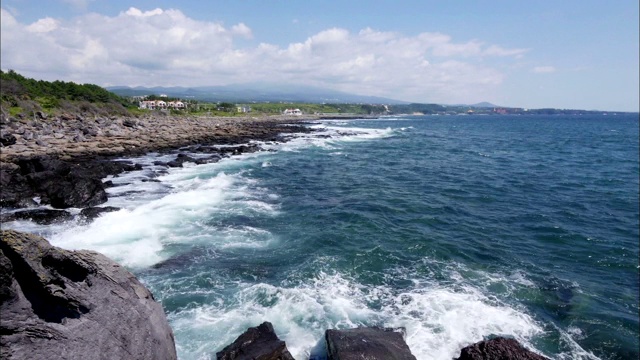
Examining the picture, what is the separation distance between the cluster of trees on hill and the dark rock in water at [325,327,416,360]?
8191 cm

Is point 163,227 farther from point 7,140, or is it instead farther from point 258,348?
point 7,140

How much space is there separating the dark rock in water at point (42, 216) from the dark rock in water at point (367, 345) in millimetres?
18556

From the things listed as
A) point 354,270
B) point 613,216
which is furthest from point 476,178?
point 354,270

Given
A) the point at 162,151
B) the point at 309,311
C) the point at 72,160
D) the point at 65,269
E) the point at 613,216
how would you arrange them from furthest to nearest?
the point at 162,151
the point at 72,160
the point at 613,216
the point at 309,311
the point at 65,269

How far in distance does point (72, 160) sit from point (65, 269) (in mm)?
35066

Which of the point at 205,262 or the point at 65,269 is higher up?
the point at 65,269

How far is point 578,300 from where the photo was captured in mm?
14586

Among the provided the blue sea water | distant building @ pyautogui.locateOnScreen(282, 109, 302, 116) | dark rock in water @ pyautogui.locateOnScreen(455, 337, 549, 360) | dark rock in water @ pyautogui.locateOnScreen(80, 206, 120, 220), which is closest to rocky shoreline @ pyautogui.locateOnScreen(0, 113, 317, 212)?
dark rock in water @ pyautogui.locateOnScreen(80, 206, 120, 220)

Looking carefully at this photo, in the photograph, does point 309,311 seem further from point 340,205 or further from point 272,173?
point 272,173

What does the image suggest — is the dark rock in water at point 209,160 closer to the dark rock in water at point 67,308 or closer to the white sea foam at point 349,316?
the white sea foam at point 349,316

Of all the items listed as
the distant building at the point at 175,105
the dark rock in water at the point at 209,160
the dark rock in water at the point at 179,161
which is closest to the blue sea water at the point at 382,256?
the dark rock in water at the point at 179,161

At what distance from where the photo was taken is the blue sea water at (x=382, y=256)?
40.6 feet

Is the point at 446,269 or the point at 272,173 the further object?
the point at 272,173

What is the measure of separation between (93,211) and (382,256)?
1717 centimetres
